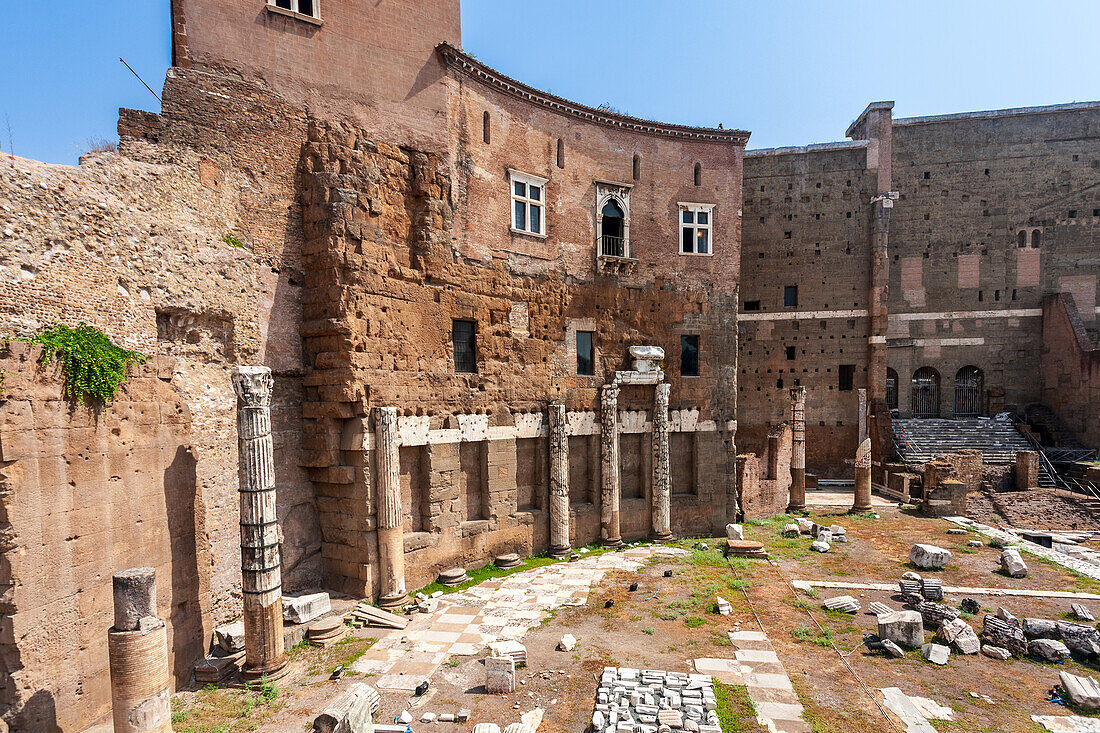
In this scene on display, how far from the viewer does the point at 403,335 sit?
12.8 metres

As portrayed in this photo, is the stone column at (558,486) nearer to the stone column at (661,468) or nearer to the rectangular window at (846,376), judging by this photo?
the stone column at (661,468)

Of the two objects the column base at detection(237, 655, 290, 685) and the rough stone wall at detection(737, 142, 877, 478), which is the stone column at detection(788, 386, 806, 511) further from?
the column base at detection(237, 655, 290, 685)

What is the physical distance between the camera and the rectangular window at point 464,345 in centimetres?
1433

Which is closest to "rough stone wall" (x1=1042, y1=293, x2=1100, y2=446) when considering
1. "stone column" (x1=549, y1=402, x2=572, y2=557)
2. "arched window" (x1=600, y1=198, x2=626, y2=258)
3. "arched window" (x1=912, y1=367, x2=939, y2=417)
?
"arched window" (x1=912, y1=367, x2=939, y2=417)

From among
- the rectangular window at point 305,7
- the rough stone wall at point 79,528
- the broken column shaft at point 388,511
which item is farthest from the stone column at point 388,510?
the rectangular window at point 305,7

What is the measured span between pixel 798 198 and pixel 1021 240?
40.7 ft

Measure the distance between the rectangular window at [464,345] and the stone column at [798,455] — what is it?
46.3ft

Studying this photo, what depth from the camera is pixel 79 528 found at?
297 inches

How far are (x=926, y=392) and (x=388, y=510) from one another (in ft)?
108

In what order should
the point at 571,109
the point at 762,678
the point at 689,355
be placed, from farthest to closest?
1. the point at 689,355
2. the point at 571,109
3. the point at 762,678

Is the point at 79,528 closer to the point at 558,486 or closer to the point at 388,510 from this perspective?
the point at 388,510

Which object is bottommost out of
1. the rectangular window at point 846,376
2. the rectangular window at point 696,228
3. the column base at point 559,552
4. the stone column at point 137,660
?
the column base at point 559,552

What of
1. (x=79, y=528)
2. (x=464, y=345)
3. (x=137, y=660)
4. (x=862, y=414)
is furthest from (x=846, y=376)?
(x=79, y=528)

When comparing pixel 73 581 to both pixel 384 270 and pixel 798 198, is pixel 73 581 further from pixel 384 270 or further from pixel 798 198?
pixel 798 198
